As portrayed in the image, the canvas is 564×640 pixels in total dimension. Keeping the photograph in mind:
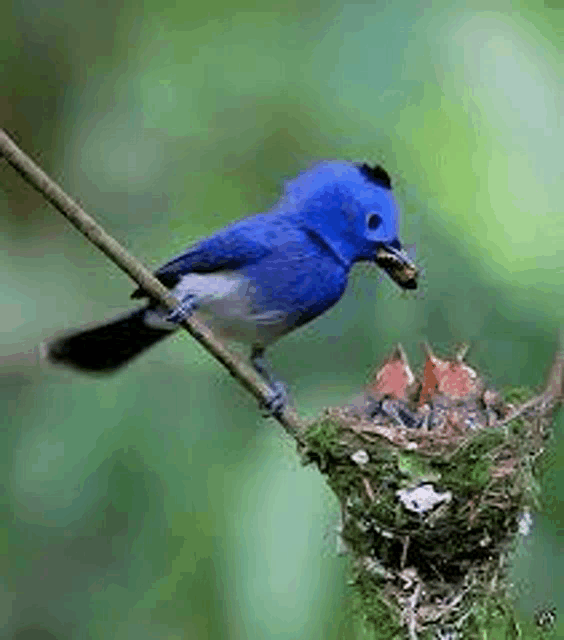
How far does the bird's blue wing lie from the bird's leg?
20cm

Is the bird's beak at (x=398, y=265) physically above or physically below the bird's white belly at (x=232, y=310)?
below

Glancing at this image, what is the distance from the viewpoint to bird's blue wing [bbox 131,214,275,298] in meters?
6.15

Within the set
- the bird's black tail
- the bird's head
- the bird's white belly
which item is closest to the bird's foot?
the bird's white belly

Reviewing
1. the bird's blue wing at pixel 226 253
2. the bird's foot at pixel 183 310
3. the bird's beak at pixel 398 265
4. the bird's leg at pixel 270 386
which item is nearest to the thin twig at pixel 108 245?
the bird's foot at pixel 183 310

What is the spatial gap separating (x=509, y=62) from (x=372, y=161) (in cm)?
43

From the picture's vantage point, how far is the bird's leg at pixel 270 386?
19.0 ft

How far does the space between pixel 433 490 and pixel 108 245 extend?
0.92 metres

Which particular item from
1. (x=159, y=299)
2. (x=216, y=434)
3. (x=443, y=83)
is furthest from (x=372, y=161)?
(x=159, y=299)

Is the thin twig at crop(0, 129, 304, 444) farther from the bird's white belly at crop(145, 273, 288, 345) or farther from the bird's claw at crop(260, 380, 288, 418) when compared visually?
the bird's white belly at crop(145, 273, 288, 345)

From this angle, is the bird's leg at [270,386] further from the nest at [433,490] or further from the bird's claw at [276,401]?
the nest at [433,490]

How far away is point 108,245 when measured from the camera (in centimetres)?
506

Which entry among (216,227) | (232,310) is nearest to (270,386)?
(232,310)

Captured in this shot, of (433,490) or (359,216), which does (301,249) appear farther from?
(433,490)

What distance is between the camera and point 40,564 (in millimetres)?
7086
